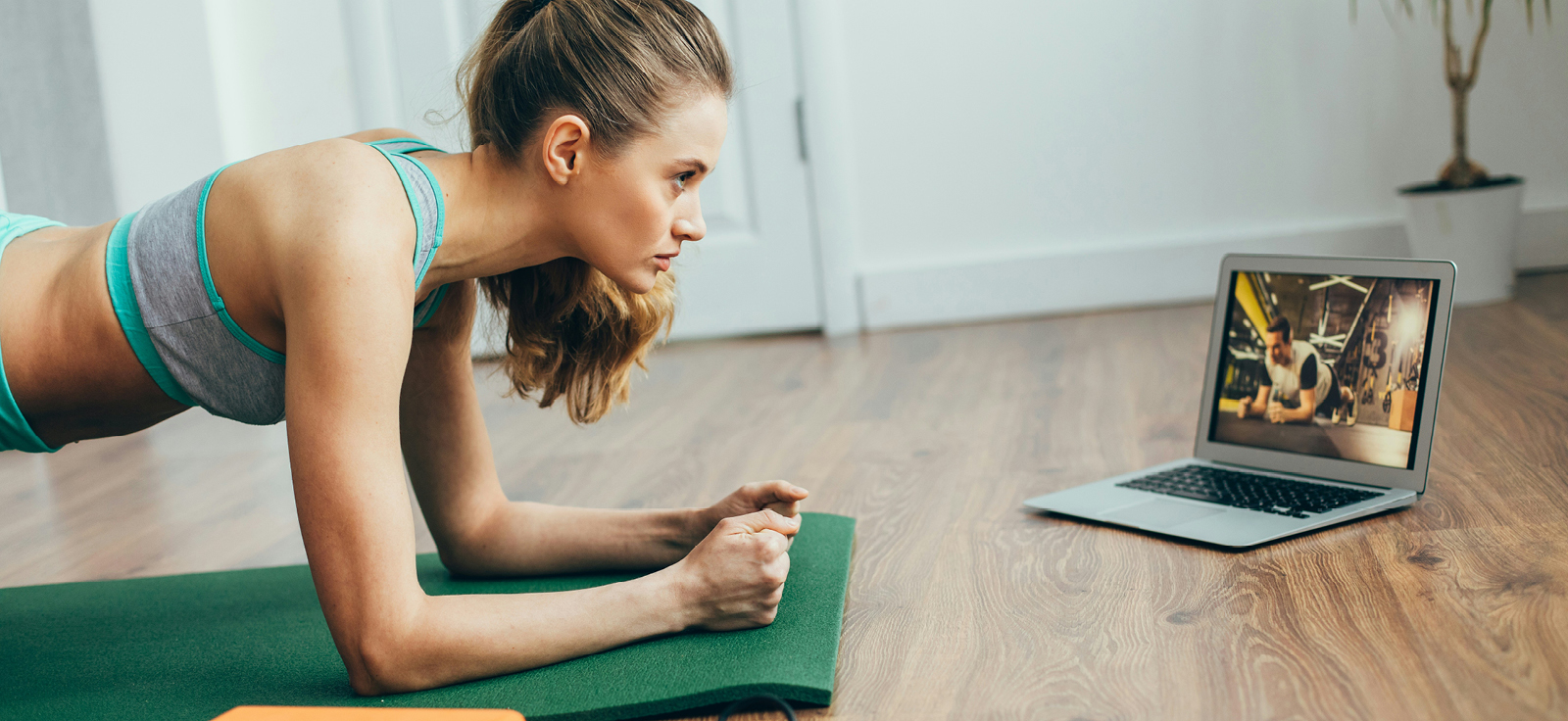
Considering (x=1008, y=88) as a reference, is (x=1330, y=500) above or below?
below

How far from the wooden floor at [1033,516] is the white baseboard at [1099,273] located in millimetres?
106

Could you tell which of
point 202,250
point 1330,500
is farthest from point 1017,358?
point 202,250

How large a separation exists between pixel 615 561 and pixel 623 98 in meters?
0.51

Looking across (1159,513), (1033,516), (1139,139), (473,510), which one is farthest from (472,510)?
(1139,139)

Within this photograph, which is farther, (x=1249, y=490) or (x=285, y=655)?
(x=1249, y=490)

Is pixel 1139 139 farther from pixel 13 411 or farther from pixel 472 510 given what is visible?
pixel 13 411

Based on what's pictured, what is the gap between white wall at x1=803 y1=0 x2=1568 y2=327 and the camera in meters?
2.78

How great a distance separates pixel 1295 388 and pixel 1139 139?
5.79ft

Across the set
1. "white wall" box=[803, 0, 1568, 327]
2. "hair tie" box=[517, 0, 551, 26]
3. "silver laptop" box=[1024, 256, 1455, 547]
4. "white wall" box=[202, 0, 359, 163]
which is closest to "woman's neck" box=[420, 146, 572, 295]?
"hair tie" box=[517, 0, 551, 26]

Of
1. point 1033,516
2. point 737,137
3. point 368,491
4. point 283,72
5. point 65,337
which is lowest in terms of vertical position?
point 1033,516

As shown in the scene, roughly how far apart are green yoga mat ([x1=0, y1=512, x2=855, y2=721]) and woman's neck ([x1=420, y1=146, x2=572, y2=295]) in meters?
0.37

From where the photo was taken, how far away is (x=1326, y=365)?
1.23 m

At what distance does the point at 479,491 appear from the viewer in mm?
1259

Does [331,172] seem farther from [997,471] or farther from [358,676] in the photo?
[997,471]
